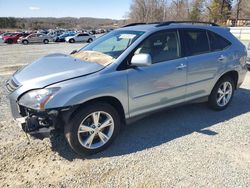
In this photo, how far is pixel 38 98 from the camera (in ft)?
10.0

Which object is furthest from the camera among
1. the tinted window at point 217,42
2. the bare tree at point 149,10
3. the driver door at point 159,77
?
the bare tree at point 149,10

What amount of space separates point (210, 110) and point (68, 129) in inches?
122

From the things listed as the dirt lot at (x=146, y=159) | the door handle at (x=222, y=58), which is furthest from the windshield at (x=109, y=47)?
the door handle at (x=222, y=58)

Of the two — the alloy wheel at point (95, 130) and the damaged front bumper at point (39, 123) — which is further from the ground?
Answer: the damaged front bumper at point (39, 123)

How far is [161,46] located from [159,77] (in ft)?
1.71

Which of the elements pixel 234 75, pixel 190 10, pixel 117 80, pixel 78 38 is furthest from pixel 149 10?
pixel 117 80

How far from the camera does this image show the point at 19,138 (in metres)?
3.92

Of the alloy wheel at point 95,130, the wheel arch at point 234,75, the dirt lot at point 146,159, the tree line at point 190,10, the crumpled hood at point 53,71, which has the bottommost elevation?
the dirt lot at point 146,159

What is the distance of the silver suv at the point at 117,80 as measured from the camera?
313cm

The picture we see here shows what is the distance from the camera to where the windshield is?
148 inches

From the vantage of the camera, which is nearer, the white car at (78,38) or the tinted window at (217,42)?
the tinted window at (217,42)

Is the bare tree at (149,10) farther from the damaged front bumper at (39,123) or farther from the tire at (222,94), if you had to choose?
the damaged front bumper at (39,123)

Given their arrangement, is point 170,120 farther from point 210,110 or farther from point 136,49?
point 136,49

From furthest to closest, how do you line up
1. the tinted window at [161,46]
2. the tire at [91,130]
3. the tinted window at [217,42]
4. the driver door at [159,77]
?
the tinted window at [217,42]
the tinted window at [161,46]
the driver door at [159,77]
the tire at [91,130]
